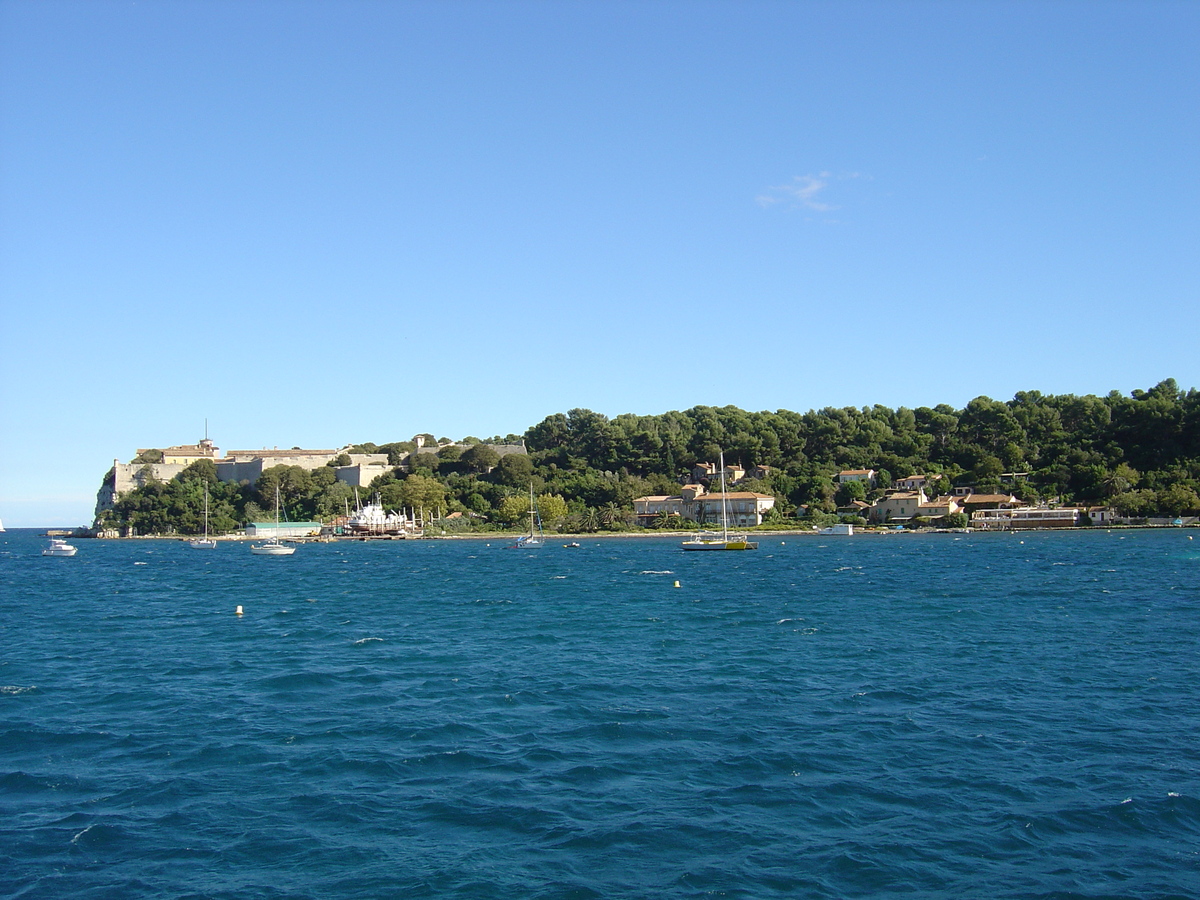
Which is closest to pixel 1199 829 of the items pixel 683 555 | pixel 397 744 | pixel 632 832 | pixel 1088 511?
pixel 632 832

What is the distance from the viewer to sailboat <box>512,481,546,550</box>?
76.8 meters

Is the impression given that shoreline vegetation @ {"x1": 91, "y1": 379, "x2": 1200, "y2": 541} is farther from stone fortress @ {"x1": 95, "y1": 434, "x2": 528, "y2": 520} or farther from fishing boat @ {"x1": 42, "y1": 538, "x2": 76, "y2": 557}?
Result: fishing boat @ {"x1": 42, "y1": 538, "x2": 76, "y2": 557}

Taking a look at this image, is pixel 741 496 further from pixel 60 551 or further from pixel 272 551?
pixel 60 551

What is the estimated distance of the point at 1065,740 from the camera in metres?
13.2

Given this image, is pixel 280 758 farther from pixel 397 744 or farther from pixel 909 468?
pixel 909 468

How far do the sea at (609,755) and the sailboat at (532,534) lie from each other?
4779cm

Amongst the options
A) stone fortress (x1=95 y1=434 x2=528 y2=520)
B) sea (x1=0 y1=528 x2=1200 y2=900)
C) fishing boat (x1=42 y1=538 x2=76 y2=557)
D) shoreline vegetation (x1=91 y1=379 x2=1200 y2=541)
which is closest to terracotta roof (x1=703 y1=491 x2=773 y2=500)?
shoreline vegetation (x1=91 y1=379 x2=1200 y2=541)

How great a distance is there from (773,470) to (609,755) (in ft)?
304

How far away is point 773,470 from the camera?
103 meters

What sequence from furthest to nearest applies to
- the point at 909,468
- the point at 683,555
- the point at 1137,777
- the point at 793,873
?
the point at 909,468
the point at 683,555
the point at 1137,777
the point at 793,873

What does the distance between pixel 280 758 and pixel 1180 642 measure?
19.2 metres

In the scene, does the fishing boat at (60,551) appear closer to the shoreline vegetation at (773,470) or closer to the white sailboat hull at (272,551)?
the white sailboat hull at (272,551)

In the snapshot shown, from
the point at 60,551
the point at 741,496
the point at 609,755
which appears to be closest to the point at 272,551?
the point at 60,551

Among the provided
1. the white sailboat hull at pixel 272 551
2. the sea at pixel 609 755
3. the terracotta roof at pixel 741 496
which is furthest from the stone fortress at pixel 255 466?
the sea at pixel 609 755
